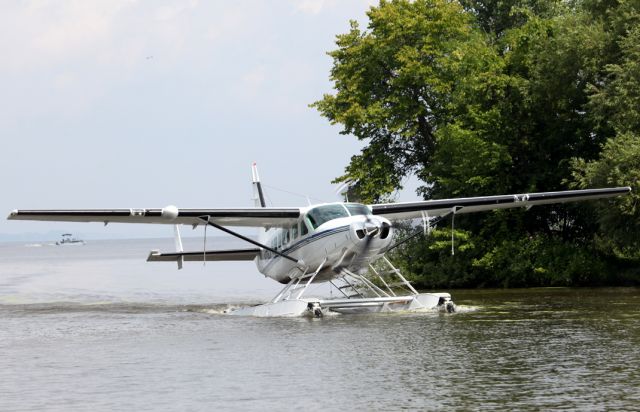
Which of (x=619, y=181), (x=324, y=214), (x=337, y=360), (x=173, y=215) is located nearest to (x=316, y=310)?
(x=324, y=214)

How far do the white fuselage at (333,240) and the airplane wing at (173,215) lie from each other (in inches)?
20.8

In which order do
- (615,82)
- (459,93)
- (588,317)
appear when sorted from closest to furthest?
(588,317), (615,82), (459,93)

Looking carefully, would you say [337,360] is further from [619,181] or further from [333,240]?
[619,181]

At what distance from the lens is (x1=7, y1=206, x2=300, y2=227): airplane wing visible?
20250mm

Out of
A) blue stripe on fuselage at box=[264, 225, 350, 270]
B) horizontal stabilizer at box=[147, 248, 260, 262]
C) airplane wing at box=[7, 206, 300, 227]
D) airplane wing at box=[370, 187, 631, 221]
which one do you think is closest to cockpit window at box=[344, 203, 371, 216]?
blue stripe on fuselage at box=[264, 225, 350, 270]

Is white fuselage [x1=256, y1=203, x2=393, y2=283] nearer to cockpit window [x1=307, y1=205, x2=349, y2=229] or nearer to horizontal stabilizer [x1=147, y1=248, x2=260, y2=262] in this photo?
cockpit window [x1=307, y1=205, x2=349, y2=229]

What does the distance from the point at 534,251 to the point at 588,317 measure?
980 centimetres

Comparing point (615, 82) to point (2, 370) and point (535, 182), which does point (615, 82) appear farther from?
point (2, 370)

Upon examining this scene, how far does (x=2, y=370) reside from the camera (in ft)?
43.8

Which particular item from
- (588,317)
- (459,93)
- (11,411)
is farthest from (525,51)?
(11,411)

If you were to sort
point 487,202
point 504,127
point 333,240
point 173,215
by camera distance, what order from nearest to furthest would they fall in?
point 333,240 < point 173,215 < point 487,202 < point 504,127

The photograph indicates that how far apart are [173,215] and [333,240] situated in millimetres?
3382

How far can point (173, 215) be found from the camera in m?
20.6

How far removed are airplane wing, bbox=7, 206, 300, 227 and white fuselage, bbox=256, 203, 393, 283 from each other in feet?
1.73
